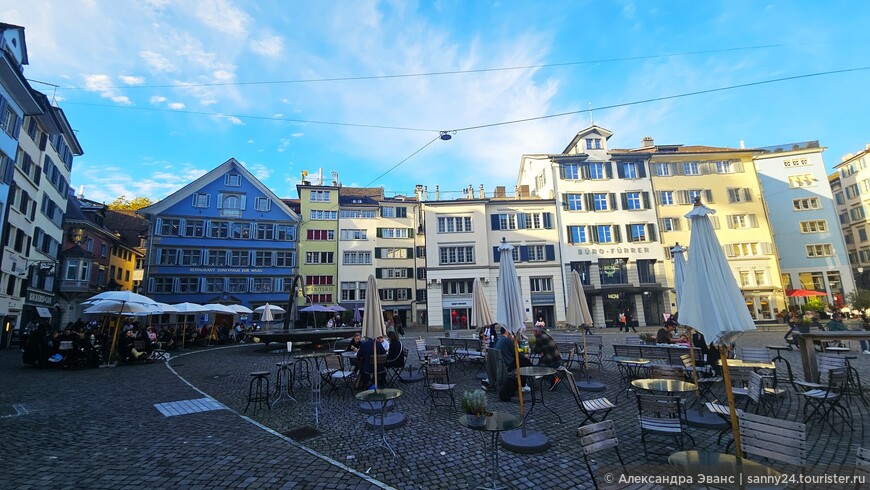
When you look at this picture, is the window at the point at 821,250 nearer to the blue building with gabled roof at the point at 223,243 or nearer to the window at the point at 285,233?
the blue building with gabled roof at the point at 223,243

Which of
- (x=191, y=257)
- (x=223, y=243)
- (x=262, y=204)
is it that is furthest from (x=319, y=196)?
(x=191, y=257)

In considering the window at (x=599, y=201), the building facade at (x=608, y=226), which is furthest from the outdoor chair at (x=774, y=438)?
the window at (x=599, y=201)

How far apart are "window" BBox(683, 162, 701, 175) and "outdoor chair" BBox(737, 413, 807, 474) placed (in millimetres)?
42685

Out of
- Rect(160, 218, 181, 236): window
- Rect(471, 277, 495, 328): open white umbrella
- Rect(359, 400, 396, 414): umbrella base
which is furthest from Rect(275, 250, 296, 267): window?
Rect(359, 400, 396, 414): umbrella base

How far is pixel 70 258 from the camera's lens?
3152 cm

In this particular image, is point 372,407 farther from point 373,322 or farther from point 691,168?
point 691,168

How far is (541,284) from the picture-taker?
1492 inches

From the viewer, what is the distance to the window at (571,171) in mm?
39438

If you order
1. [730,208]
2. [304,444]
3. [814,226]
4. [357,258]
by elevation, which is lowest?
[304,444]

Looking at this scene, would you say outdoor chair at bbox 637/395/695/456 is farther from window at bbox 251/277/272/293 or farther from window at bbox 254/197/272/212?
window at bbox 254/197/272/212

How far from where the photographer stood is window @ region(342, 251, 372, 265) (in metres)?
41.8

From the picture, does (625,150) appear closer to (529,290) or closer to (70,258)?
(529,290)

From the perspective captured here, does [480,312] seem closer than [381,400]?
No

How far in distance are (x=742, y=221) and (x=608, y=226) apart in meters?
13.4
